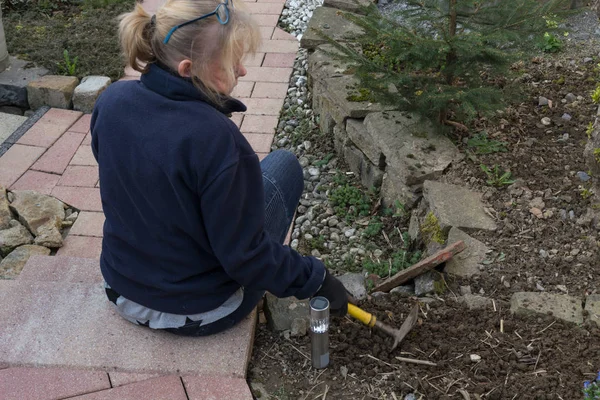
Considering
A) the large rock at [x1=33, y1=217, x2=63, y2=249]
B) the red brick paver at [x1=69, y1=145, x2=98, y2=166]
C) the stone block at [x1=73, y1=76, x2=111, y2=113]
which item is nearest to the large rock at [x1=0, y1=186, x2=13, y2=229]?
the large rock at [x1=33, y1=217, x2=63, y2=249]

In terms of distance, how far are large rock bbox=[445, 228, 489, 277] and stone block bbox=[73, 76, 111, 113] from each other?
2555mm

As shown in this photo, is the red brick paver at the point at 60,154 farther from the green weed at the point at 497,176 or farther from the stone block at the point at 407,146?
the green weed at the point at 497,176

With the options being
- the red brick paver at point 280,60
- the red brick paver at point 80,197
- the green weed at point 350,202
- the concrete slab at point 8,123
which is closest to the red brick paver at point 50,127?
the concrete slab at point 8,123

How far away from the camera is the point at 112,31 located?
5.12 meters

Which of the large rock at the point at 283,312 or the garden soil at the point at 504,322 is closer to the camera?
the garden soil at the point at 504,322

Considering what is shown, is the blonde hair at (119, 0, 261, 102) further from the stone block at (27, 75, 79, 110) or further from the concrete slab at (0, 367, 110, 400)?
the stone block at (27, 75, 79, 110)

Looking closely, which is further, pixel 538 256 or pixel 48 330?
pixel 538 256

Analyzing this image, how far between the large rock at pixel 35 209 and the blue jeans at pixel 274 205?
55.4 inches

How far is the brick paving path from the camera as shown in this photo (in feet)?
Answer: 7.07

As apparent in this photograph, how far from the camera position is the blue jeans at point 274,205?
2303 mm

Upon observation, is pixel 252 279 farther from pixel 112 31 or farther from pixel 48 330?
pixel 112 31

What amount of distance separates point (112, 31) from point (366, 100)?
2317 mm

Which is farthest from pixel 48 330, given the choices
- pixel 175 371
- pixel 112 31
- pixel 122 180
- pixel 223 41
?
pixel 112 31

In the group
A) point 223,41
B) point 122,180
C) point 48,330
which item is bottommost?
point 48,330
